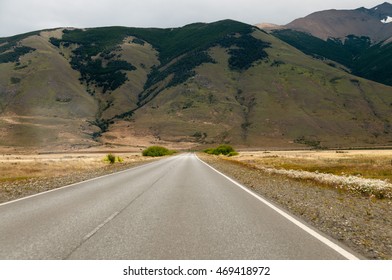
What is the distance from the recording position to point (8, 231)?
848cm

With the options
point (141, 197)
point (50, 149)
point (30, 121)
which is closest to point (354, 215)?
point (141, 197)

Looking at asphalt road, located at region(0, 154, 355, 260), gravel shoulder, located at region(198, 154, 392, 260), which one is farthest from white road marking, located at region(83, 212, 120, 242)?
gravel shoulder, located at region(198, 154, 392, 260)

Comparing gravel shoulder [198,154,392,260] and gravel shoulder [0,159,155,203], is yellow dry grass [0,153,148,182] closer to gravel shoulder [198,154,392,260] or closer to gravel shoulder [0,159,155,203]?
gravel shoulder [0,159,155,203]

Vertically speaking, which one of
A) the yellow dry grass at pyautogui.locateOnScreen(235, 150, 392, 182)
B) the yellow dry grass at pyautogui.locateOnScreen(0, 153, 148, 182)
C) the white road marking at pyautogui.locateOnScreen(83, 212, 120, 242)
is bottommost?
the yellow dry grass at pyautogui.locateOnScreen(0, 153, 148, 182)

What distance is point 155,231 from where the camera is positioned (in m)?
8.41

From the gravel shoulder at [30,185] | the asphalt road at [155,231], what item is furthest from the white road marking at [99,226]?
the gravel shoulder at [30,185]

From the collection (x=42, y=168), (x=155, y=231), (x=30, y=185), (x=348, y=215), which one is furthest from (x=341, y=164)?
(x=155, y=231)

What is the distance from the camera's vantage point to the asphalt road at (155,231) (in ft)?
21.9

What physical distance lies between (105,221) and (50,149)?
150 m

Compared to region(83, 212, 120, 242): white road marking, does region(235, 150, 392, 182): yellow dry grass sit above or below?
below

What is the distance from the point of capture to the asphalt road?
668cm

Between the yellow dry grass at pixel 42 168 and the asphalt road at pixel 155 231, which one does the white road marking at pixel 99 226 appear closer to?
the asphalt road at pixel 155 231

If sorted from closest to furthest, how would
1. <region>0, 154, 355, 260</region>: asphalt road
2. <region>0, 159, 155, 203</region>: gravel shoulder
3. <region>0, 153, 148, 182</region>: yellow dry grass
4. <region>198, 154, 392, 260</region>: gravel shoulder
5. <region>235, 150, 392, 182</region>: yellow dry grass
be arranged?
<region>0, 154, 355, 260</region>: asphalt road → <region>198, 154, 392, 260</region>: gravel shoulder → <region>0, 159, 155, 203</region>: gravel shoulder → <region>235, 150, 392, 182</region>: yellow dry grass → <region>0, 153, 148, 182</region>: yellow dry grass

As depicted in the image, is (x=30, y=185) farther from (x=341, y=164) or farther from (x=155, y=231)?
(x=341, y=164)
